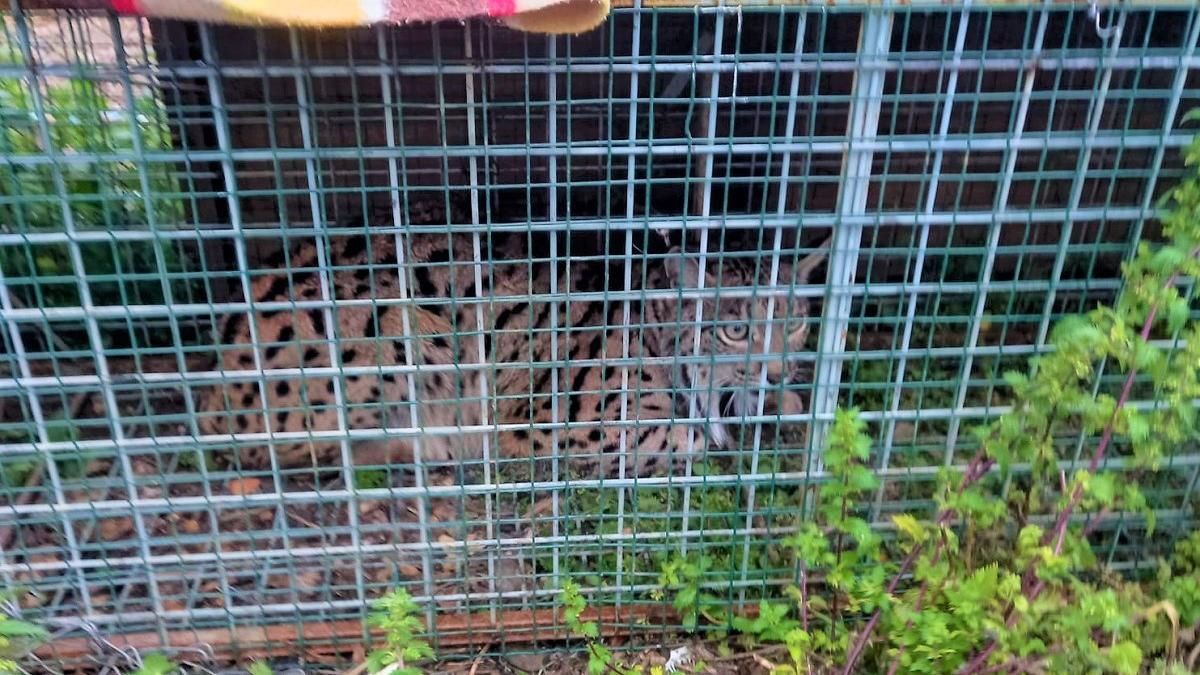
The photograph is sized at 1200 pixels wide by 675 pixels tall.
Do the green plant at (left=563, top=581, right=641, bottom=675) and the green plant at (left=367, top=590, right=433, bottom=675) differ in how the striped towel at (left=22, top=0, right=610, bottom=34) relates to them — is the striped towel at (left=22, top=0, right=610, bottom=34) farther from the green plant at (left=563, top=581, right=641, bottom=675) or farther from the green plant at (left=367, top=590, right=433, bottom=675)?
the green plant at (left=563, top=581, right=641, bottom=675)

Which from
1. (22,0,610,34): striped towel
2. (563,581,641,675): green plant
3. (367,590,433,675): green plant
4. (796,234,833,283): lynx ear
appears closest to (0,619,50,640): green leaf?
(367,590,433,675): green plant

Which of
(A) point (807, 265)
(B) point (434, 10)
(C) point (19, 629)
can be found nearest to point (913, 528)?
(A) point (807, 265)

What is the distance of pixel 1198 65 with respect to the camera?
230 cm

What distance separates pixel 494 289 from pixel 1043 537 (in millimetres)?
1819

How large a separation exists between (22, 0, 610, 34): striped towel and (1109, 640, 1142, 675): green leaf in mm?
1837

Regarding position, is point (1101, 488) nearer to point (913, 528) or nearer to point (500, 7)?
point (913, 528)

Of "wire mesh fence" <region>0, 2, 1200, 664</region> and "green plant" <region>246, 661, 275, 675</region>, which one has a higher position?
"wire mesh fence" <region>0, 2, 1200, 664</region>

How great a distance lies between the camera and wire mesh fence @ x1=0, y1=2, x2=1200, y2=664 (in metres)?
2.21

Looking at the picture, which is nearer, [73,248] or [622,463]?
[73,248]

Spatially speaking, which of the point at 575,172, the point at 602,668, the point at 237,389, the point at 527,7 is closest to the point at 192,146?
the point at 237,389

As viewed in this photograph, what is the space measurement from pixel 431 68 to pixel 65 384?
1.29 meters

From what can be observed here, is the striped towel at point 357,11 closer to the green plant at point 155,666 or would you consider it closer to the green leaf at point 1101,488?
the green leaf at point 1101,488

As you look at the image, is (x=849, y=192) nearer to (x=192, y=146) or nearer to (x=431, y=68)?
(x=431, y=68)

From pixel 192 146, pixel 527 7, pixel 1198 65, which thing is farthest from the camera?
pixel 192 146
